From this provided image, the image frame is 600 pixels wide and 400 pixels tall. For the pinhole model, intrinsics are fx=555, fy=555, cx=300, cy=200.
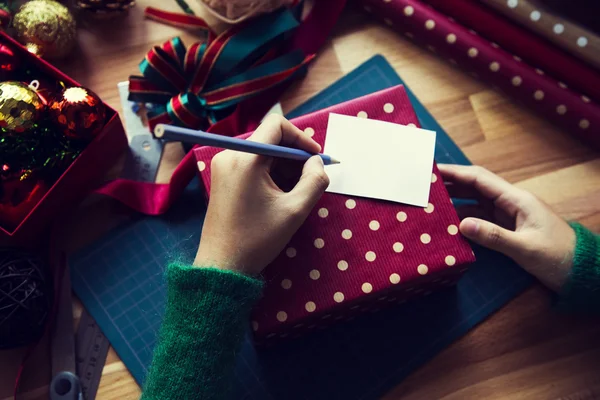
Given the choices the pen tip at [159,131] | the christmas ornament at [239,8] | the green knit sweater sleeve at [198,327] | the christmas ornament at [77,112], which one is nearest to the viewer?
the pen tip at [159,131]

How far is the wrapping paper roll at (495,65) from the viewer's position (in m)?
0.83

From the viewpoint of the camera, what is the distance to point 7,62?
758mm

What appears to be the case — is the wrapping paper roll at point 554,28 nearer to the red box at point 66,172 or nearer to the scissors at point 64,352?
the red box at point 66,172

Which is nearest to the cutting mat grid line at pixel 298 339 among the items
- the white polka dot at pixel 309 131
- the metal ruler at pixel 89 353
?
the metal ruler at pixel 89 353

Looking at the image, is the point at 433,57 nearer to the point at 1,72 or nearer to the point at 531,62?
the point at 531,62

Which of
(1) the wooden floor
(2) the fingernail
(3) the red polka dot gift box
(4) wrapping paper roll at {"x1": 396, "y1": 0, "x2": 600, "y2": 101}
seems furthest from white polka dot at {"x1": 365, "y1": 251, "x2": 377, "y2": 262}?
(4) wrapping paper roll at {"x1": 396, "y1": 0, "x2": 600, "y2": 101}

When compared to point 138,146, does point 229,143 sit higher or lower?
higher

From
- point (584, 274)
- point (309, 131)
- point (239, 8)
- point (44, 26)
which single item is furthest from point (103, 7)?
point (584, 274)

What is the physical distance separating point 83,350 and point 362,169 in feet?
1.53

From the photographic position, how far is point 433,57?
0.90 m

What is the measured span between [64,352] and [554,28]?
846mm

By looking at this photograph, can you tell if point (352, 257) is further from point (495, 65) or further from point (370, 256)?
point (495, 65)

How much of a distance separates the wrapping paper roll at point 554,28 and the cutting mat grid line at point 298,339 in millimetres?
327

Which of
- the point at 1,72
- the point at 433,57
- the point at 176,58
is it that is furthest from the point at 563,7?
the point at 1,72
